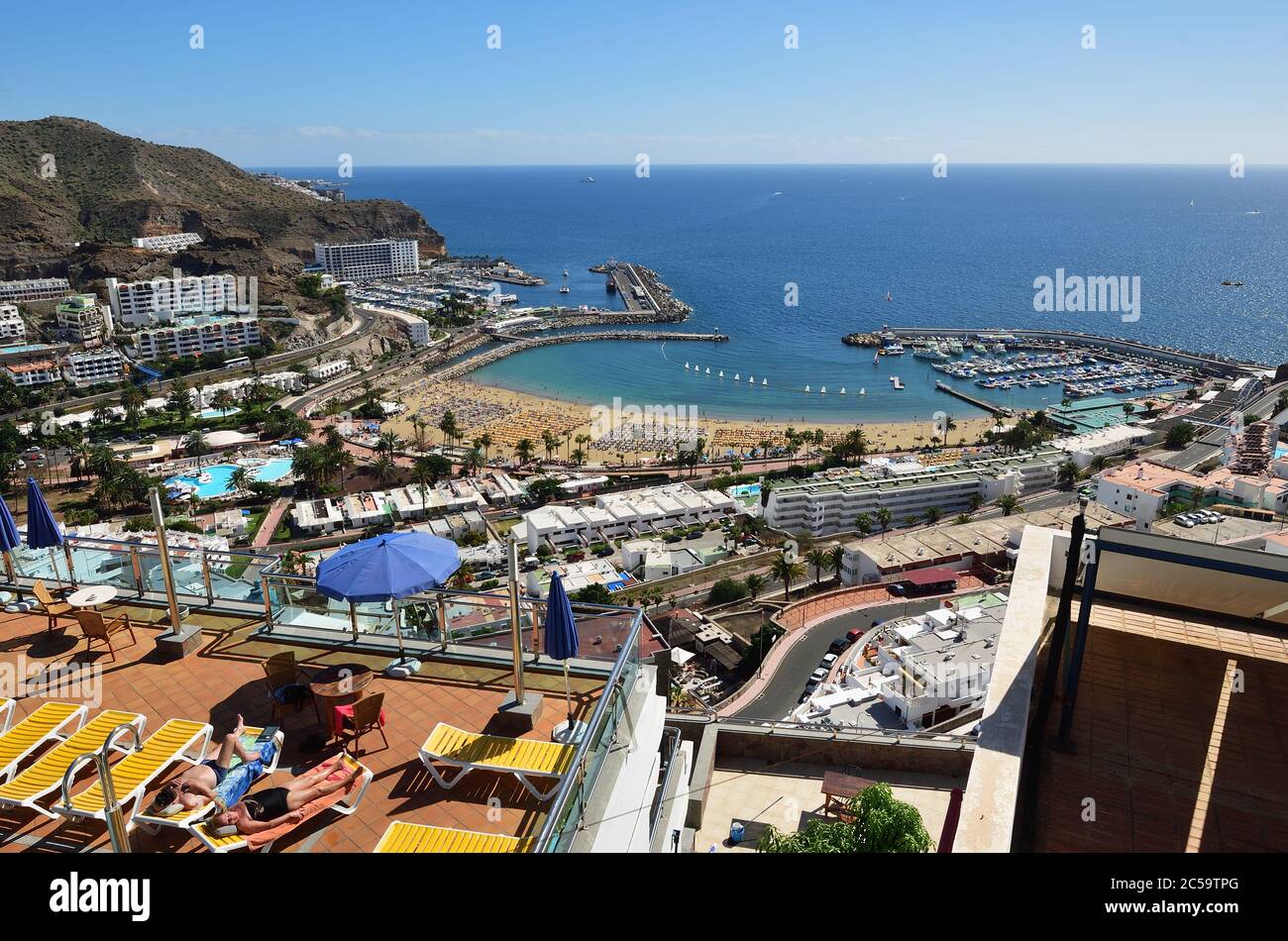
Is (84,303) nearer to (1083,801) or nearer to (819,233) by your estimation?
(1083,801)

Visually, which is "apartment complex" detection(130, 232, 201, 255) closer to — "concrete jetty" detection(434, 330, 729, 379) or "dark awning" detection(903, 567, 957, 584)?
"concrete jetty" detection(434, 330, 729, 379)

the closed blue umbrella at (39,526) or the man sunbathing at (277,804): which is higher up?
the closed blue umbrella at (39,526)

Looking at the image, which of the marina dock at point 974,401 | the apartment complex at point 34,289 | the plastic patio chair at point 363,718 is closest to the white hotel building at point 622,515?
the plastic patio chair at point 363,718

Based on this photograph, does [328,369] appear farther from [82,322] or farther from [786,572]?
[786,572]

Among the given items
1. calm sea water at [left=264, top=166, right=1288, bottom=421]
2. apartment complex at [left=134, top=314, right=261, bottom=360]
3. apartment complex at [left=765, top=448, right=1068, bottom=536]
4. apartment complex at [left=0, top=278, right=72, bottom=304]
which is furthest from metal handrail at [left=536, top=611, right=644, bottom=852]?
apartment complex at [left=0, top=278, right=72, bottom=304]

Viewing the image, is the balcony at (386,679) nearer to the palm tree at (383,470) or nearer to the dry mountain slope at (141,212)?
the palm tree at (383,470)

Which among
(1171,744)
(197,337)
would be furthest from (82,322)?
(1171,744)

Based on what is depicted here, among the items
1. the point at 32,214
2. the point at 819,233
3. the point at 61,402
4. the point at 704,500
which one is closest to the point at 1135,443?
the point at 704,500
